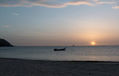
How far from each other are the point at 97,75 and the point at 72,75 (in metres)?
2.04

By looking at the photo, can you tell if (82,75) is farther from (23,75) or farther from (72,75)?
(23,75)

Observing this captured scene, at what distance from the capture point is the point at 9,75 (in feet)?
51.9

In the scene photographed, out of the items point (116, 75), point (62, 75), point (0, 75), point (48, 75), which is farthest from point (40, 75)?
point (116, 75)

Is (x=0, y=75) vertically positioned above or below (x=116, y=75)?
above

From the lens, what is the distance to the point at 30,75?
15.9 metres

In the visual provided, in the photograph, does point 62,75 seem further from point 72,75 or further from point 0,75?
point 0,75

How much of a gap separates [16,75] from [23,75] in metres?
0.54

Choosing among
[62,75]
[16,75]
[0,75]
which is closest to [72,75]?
[62,75]

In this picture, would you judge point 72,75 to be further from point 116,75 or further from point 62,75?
point 116,75

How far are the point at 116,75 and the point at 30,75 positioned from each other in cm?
680

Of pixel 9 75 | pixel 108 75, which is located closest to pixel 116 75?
pixel 108 75

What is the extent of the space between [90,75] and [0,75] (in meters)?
7.06

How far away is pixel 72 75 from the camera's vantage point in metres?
16.2

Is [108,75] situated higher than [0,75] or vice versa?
[0,75]
